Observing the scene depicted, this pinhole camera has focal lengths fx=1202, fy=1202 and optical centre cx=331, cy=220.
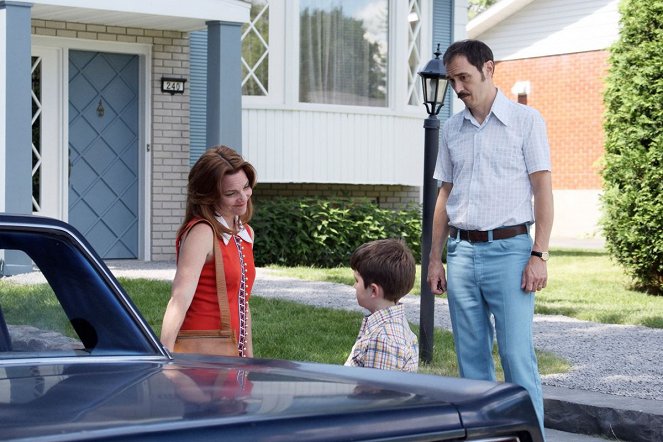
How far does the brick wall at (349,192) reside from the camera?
16.4 metres

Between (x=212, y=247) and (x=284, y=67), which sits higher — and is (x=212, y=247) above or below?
below

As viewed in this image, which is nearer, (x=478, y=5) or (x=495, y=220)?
(x=495, y=220)

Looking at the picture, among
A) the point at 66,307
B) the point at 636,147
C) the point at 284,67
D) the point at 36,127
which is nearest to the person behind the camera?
the point at 66,307

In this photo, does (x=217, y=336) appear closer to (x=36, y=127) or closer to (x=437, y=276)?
(x=437, y=276)

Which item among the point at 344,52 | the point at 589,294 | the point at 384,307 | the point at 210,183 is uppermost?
the point at 344,52

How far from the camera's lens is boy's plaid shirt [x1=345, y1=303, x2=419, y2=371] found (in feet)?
15.4

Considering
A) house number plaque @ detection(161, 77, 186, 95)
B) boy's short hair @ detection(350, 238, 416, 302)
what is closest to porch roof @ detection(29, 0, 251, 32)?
house number plaque @ detection(161, 77, 186, 95)

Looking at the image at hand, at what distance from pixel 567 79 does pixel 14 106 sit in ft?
61.4

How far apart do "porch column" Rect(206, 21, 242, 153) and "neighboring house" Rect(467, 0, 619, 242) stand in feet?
49.4

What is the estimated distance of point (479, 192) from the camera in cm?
525

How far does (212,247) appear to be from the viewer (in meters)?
4.46

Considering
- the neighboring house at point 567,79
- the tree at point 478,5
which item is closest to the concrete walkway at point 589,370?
the neighboring house at point 567,79

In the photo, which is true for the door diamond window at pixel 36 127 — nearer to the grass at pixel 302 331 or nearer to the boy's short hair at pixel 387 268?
the grass at pixel 302 331

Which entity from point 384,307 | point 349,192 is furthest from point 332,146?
point 384,307
